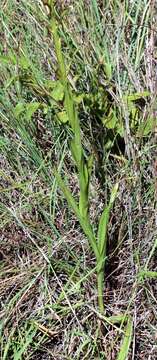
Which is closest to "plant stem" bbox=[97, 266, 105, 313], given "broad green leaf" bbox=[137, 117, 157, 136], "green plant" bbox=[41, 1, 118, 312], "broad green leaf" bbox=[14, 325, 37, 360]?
"green plant" bbox=[41, 1, 118, 312]

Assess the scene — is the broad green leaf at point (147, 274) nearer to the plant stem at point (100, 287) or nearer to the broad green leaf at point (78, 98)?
the plant stem at point (100, 287)

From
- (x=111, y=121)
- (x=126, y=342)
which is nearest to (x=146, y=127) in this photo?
(x=111, y=121)

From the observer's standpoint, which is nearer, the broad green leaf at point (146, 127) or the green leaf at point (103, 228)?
the green leaf at point (103, 228)

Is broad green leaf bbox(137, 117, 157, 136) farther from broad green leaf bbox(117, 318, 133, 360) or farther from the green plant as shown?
broad green leaf bbox(117, 318, 133, 360)

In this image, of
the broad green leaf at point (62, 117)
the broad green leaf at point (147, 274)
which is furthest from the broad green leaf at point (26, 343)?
the broad green leaf at point (62, 117)

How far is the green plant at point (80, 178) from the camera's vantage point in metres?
1.03

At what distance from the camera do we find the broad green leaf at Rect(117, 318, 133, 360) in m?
1.25

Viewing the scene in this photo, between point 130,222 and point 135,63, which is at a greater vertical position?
point 135,63

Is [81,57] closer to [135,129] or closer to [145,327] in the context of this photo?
[135,129]

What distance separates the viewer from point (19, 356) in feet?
4.22

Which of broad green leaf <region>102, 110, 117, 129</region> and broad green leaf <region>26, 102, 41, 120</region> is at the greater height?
broad green leaf <region>26, 102, 41, 120</region>

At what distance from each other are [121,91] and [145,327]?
1.77ft

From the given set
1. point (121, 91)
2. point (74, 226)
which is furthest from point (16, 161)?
point (121, 91)

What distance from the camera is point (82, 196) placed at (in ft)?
3.81
